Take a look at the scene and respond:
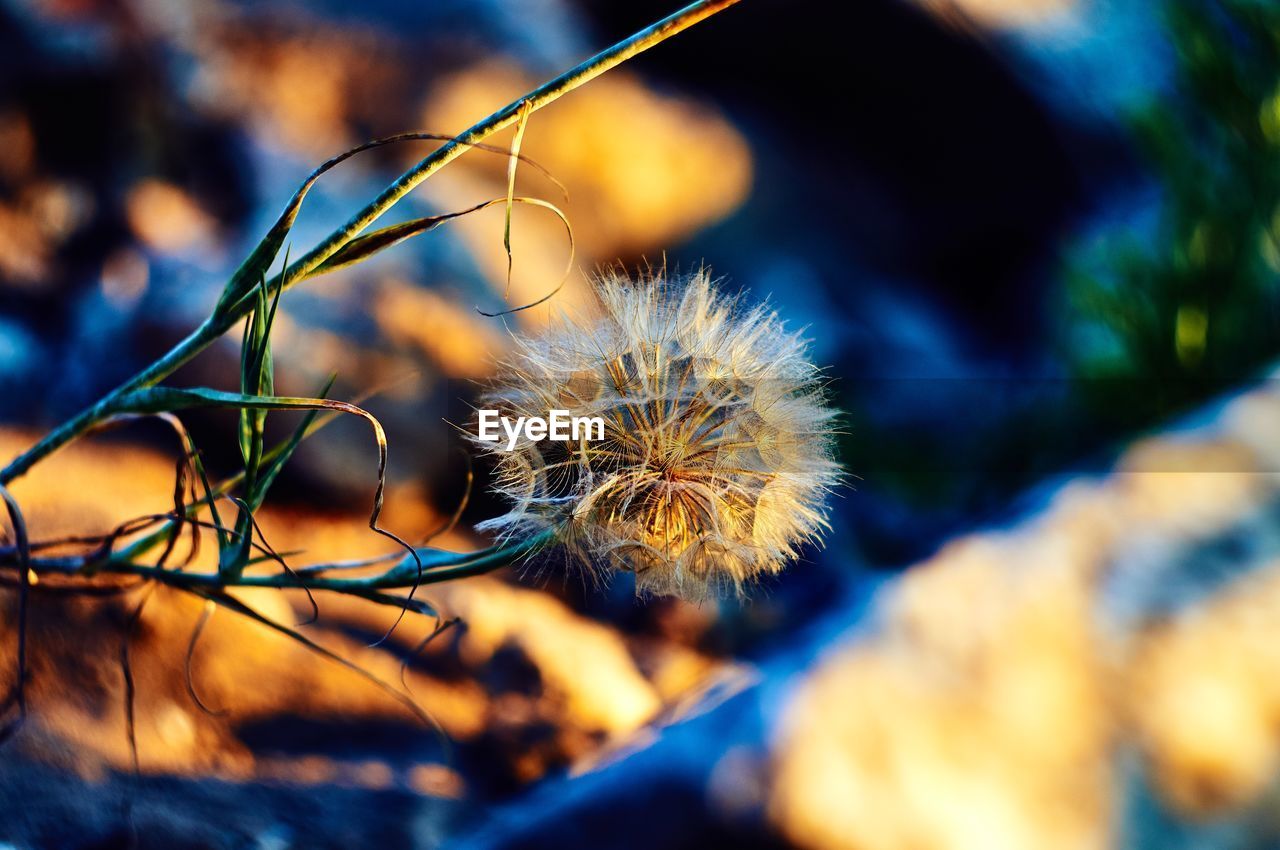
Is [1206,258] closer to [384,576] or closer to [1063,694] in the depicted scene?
[1063,694]

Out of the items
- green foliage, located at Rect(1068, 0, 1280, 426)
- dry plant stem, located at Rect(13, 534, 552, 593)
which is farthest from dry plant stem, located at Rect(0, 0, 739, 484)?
green foliage, located at Rect(1068, 0, 1280, 426)

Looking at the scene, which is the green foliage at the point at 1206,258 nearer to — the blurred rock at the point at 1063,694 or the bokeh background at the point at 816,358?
the bokeh background at the point at 816,358

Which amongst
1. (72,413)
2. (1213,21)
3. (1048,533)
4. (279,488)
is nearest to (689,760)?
(1048,533)

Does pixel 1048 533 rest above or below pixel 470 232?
below

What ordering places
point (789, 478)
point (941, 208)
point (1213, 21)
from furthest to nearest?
point (941, 208) → point (1213, 21) → point (789, 478)

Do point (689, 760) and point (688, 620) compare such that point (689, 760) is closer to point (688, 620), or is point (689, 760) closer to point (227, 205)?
point (688, 620)

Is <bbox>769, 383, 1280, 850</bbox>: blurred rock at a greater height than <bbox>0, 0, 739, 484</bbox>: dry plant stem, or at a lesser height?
lesser

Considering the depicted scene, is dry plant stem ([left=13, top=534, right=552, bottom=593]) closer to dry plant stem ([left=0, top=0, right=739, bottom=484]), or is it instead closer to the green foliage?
dry plant stem ([left=0, top=0, right=739, bottom=484])
